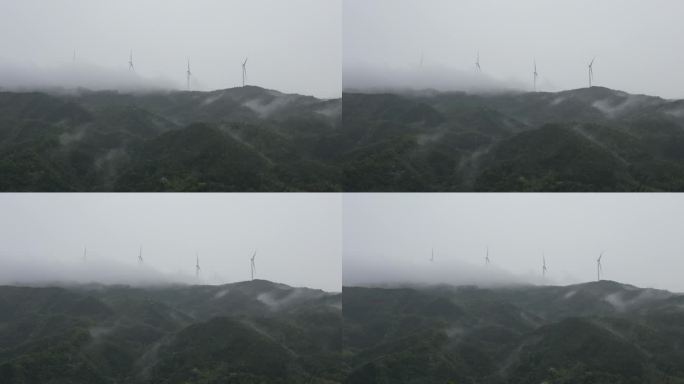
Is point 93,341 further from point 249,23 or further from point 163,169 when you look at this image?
point 249,23

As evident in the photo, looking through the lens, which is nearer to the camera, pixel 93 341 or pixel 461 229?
pixel 461 229

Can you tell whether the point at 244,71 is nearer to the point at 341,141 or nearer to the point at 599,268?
the point at 341,141

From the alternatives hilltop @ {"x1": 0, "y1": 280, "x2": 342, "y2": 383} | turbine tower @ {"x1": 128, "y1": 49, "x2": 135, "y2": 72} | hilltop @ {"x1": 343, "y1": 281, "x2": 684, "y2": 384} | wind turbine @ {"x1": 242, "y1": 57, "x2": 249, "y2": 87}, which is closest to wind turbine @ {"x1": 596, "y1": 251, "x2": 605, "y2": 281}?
hilltop @ {"x1": 343, "y1": 281, "x2": 684, "y2": 384}

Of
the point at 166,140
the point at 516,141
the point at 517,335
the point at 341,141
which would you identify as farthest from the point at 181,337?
the point at 516,141

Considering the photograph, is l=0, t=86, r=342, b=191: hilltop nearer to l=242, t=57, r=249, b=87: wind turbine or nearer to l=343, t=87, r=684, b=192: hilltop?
l=242, t=57, r=249, b=87: wind turbine

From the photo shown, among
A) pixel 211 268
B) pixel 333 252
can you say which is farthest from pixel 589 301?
pixel 211 268

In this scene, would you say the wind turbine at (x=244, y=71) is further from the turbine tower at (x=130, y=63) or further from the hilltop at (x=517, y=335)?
the hilltop at (x=517, y=335)

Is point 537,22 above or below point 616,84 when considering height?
above
